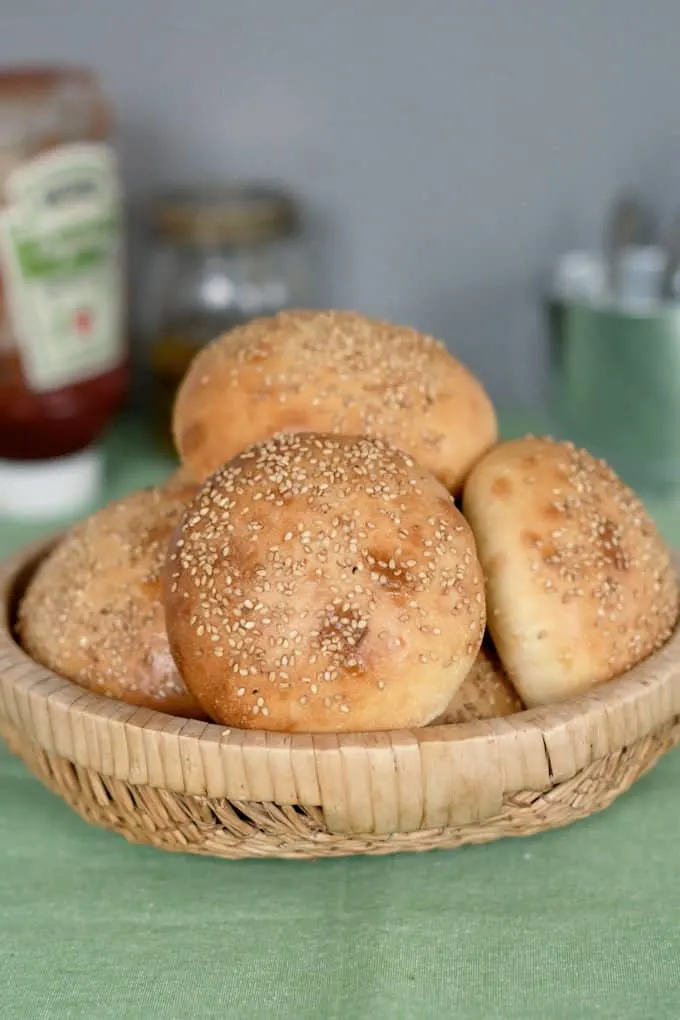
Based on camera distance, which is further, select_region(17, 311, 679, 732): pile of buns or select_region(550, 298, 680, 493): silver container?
select_region(550, 298, 680, 493): silver container

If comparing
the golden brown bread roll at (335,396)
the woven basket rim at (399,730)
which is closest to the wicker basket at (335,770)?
the woven basket rim at (399,730)

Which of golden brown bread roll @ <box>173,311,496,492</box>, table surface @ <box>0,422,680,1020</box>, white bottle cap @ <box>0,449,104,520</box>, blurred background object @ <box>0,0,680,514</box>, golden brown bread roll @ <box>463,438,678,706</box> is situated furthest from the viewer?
blurred background object @ <box>0,0,680,514</box>

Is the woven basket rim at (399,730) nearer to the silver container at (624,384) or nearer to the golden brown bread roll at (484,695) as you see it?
the golden brown bread roll at (484,695)

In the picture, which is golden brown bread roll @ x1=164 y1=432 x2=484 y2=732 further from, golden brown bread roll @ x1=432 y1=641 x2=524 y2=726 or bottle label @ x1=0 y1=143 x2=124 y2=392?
bottle label @ x1=0 y1=143 x2=124 y2=392

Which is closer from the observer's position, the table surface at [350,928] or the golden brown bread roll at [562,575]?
the table surface at [350,928]

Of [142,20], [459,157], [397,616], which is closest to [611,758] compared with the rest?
[397,616]

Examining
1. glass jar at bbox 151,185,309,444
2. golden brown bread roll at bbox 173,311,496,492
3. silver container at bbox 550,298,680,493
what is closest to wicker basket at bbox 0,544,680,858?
golden brown bread roll at bbox 173,311,496,492
